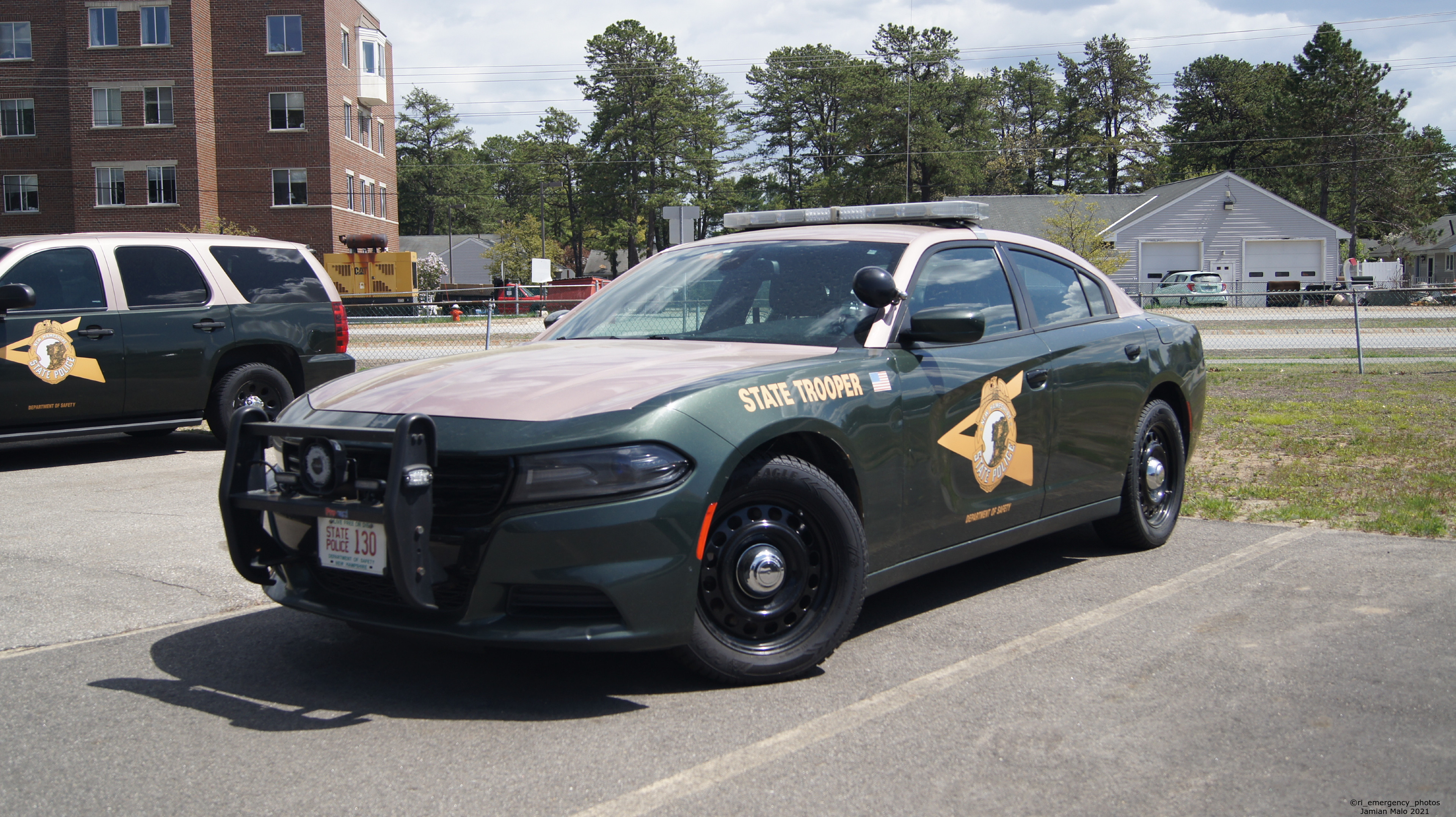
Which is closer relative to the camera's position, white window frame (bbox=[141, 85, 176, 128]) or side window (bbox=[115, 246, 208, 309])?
side window (bbox=[115, 246, 208, 309])

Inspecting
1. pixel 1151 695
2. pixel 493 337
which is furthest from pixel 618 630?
pixel 493 337

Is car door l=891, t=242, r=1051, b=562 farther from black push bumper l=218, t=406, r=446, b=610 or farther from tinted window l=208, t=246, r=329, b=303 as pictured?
tinted window l=208, t=246, r=329, b=303

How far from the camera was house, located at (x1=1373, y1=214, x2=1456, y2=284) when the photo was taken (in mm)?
78125

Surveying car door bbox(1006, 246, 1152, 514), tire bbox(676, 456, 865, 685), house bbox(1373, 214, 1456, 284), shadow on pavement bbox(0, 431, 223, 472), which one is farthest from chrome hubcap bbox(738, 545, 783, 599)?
house bbox(1373, 214, 1456, 284)

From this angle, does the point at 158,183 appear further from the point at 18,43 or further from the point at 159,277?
the point at 159,277

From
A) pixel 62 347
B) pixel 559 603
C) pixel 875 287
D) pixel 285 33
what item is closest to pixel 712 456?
pixel 559 603

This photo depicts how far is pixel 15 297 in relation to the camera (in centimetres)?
822

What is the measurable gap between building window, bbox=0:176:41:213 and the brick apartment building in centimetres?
6

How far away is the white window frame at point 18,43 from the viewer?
44500 mm

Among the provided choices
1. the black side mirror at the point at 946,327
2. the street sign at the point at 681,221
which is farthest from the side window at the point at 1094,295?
the street sign at the point at 681,221

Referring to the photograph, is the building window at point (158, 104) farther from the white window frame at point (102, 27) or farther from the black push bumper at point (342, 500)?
the black push bumper at point (342, 500)

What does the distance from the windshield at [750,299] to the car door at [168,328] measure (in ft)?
18.2

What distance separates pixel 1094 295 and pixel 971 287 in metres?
1.15

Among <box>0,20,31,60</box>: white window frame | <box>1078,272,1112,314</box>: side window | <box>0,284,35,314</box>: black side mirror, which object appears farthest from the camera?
<box>0,20,31,60</box>: white window frame
